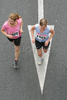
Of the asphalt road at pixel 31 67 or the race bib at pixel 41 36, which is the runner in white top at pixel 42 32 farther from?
the asphalt road at pixel 31 67

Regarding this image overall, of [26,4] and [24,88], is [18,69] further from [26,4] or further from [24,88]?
[26,4]

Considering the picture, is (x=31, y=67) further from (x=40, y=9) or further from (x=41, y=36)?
(x=40, y=9)

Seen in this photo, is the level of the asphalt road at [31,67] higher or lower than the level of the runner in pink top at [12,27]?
lower

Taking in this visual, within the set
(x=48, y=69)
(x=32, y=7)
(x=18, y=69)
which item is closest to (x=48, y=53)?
(x=48, y=69)

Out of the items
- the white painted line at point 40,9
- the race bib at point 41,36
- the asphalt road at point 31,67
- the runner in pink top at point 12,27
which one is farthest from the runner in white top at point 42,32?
the white painted line at point 40,9

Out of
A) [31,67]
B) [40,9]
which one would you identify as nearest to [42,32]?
[31,67]

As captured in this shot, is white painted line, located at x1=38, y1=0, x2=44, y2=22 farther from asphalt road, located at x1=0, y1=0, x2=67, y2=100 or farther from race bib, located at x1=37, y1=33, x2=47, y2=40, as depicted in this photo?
race bib, located at x1=37, y1=33, x2=47, y2=40

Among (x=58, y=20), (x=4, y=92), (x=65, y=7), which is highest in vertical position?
(x=65, y=7)

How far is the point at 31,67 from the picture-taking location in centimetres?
477

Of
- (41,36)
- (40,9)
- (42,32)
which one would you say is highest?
(40,9)

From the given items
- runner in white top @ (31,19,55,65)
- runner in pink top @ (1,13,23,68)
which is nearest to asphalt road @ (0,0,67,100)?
runner in white top @ (31,19,55,65)

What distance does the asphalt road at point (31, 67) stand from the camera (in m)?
4.33

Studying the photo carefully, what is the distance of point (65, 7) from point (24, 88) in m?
3.85

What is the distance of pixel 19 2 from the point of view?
6410 mm
